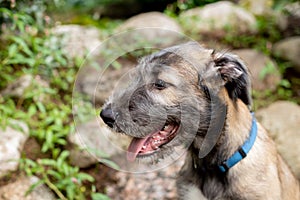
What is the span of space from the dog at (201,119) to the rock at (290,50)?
4633 millimetres

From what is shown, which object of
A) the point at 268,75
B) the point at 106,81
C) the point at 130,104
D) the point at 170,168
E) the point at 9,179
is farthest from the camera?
the point at 268,75

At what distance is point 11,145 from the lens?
17.7 ft

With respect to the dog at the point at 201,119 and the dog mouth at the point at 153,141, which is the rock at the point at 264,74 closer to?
the dog at the point at 201,119

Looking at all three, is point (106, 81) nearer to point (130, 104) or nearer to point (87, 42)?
point (87, 42)

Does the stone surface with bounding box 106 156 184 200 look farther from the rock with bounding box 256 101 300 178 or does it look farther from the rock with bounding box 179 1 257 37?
the rock with bounding box 179 1 257 37

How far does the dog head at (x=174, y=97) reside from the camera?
3.66 m

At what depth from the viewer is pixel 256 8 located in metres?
11.0

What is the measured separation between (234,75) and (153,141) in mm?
845

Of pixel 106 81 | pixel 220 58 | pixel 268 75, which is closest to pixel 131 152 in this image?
pixel 220 58

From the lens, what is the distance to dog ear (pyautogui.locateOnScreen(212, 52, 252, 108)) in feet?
12.1

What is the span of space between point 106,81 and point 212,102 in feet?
11.1

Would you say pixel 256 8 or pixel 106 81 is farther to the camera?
pixel 256 8

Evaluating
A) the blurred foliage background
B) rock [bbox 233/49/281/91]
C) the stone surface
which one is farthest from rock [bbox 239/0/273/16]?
the stone surface

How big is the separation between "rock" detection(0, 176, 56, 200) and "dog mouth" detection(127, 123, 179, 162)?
5.48 feet
